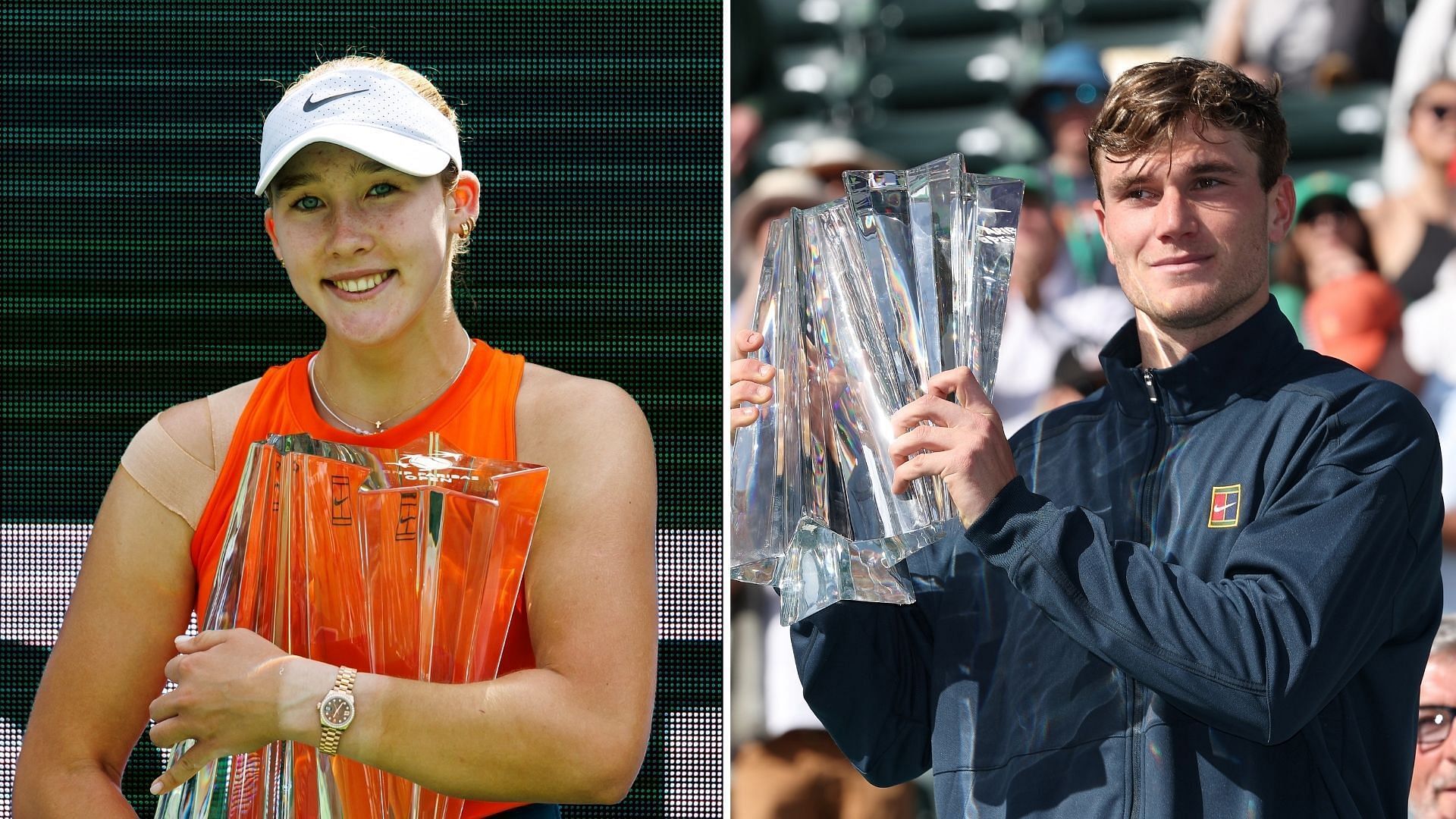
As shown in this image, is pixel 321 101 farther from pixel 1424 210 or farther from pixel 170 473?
pixel 1424 210

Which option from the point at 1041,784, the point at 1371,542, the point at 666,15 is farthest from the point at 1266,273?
the point at 666,15

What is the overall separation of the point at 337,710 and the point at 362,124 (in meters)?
0.68

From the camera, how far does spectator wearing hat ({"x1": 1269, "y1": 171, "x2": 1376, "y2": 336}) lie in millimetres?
3467

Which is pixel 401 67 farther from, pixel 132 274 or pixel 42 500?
pixel 42 500

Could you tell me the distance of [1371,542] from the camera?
1707 mm

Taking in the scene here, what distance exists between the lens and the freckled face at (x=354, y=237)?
1.84 meters

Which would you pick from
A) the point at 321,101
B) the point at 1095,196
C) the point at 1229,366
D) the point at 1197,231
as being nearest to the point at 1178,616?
the point at 1229,366

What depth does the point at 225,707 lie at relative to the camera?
65.4 inches

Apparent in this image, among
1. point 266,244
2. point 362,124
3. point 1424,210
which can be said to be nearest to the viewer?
point 362,124

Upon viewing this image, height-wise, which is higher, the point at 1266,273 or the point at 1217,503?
the point at 1266,273

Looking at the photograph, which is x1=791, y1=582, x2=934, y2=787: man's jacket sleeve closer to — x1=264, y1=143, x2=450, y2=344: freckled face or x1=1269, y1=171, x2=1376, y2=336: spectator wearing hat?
x1=264, y1=143, x2=450, y2=344: freckled face

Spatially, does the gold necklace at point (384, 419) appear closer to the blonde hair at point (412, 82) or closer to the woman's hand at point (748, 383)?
the blonde hair at point (412, 82)

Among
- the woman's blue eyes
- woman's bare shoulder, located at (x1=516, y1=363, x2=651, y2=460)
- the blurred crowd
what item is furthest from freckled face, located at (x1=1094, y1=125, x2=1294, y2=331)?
the blurred crowd

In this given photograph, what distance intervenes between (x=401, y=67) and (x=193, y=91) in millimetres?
448
